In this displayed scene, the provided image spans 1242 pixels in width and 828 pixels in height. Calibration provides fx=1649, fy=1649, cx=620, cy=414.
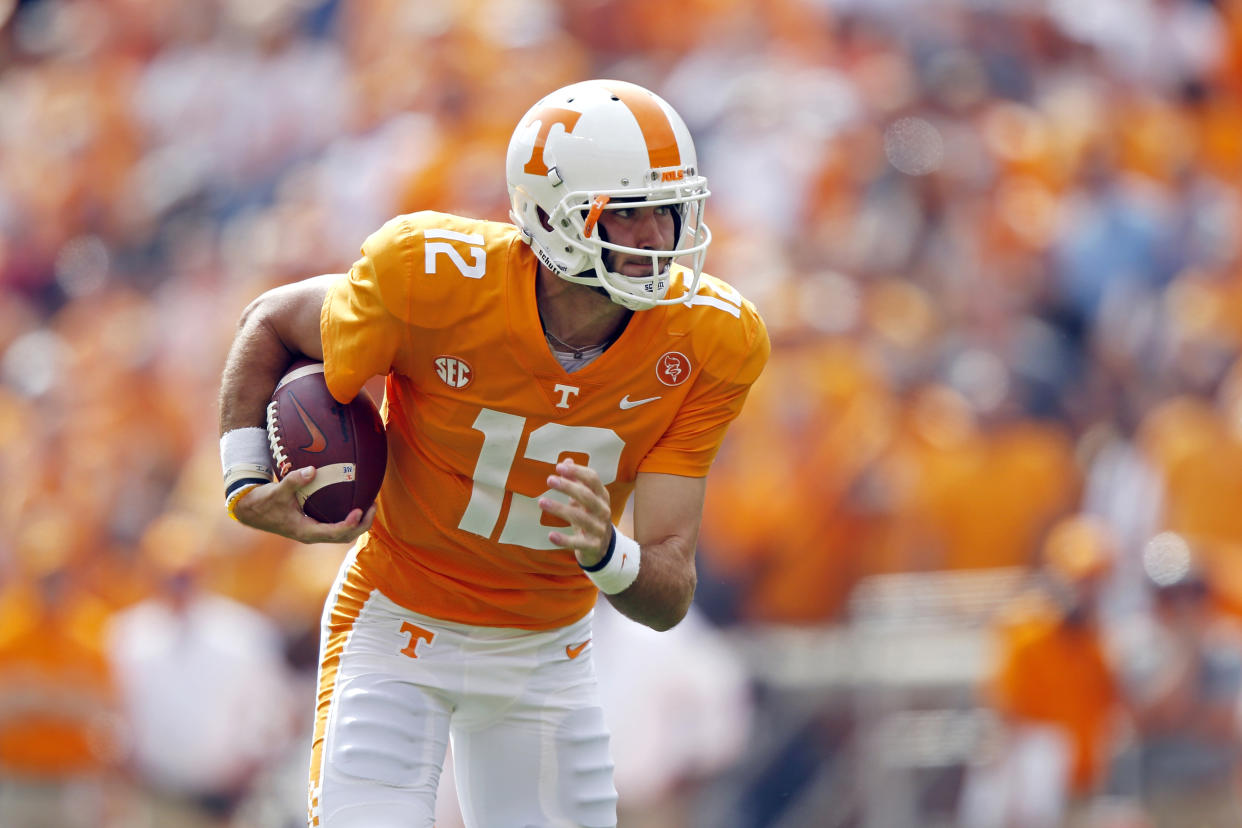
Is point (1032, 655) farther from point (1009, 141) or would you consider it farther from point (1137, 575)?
point (1009, 141)

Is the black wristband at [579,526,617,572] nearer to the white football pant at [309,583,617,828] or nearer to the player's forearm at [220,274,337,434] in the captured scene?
the white football pant at [309,583,617,828]

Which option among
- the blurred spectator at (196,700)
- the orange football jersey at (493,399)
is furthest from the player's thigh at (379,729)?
the blurred spectator at (196,700)

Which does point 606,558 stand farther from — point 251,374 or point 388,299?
point 251,374

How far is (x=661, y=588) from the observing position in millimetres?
3443

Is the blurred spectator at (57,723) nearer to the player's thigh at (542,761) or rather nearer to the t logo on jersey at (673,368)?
the player's thigh at (542,761)

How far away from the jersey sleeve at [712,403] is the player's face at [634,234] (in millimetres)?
244

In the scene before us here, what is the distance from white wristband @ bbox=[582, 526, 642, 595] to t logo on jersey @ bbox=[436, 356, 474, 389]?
1.64 ft

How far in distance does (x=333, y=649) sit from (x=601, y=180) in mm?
1197

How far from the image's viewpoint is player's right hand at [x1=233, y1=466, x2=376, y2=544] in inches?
133

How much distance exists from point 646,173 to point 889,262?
4497mm

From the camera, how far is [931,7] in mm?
8234

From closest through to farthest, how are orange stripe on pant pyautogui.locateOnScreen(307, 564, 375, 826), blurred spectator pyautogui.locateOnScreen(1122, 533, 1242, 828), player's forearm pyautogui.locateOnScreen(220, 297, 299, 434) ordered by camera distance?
orange stripe on pant pyautogui.locateOnScreen(307, 564, 375, 826) < player's forearm pyautogui.locateOnScreen(220, 297, 299, 434) < blurred spectator pyautogui.locateOnScreen(1122, 533, 1242, 828)

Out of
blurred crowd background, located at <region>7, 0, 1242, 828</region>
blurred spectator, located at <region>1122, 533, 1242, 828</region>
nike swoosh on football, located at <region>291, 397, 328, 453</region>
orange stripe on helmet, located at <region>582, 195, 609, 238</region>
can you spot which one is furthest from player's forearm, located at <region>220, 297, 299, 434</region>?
blurred spectator, located at <region>1122, 533, 1242, 828</region>

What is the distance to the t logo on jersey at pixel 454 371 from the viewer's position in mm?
3512
